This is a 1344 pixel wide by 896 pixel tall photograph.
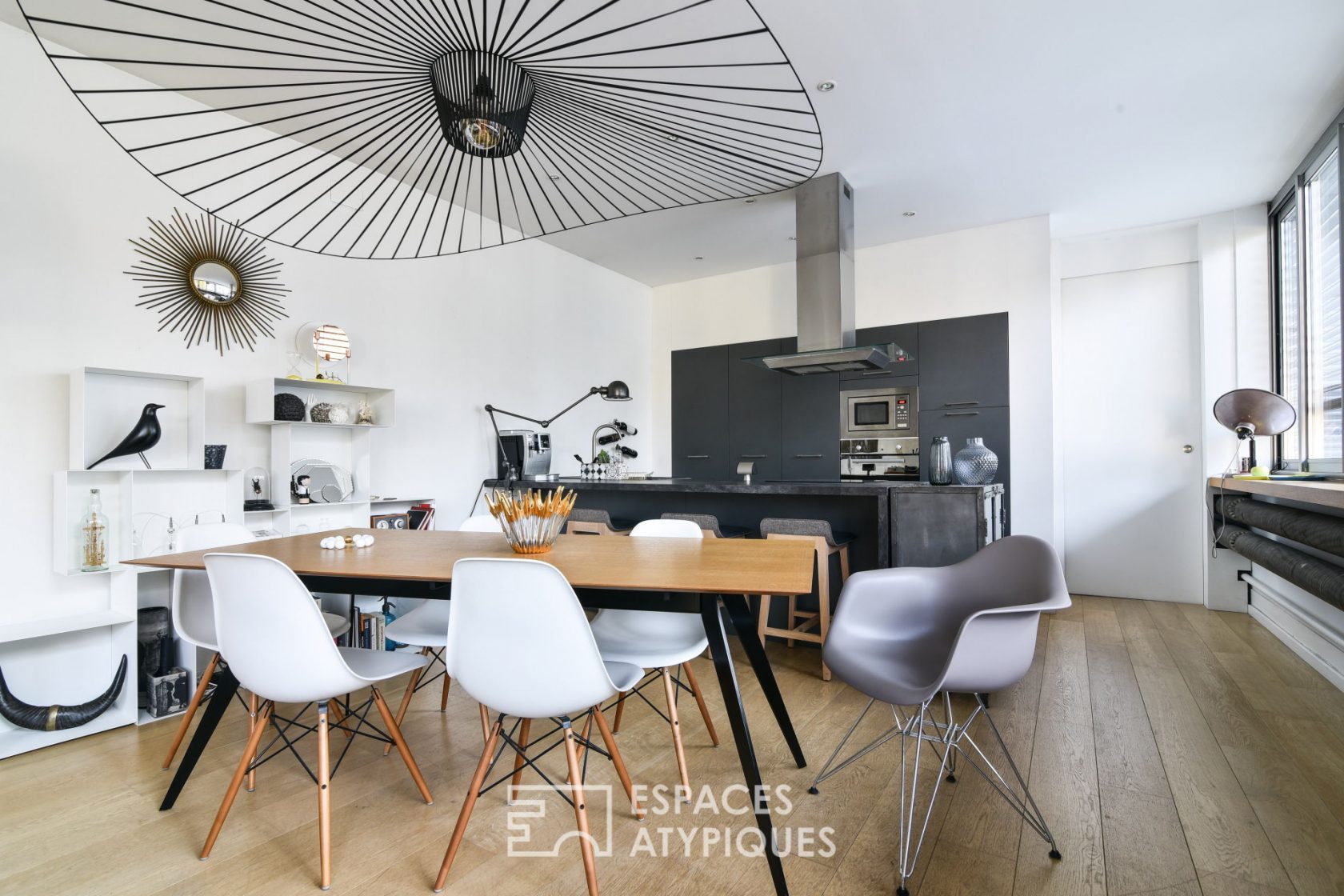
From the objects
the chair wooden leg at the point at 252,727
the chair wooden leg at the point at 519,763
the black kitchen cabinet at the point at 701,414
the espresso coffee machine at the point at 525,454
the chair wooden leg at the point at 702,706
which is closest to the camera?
the chair wooden leg at the point at 519,763

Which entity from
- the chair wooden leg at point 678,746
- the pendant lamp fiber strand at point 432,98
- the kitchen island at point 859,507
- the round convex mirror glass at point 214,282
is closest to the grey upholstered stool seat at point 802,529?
the kitchen island at point 859,507

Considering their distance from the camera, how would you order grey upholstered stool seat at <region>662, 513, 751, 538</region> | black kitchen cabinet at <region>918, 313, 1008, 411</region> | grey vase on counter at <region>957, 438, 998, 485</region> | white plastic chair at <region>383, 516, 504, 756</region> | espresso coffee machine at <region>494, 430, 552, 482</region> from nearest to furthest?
white plastic chair at <region>383, 516, 504, 756</region> < grey vase on counter at <region>957, 438, 998, 485</region> < grey upholstered stool seat at <region>662, 513, 751, 538</region> < espresso coffee machine at <region>494, 430, 552, 482</region> < black kitchen cabinet at <region>918, 313, 1008, 411</region>

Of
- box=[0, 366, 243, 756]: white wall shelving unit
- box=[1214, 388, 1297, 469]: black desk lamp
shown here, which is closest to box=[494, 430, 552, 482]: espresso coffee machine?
box=[0, 366, 243, 756]: white wall shelving unit

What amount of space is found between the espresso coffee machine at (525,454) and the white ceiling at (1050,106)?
147cm

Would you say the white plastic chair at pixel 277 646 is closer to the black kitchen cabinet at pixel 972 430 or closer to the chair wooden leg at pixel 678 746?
the chair wooden leg at pixel 678 746

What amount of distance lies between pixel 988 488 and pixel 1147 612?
7.28 ft

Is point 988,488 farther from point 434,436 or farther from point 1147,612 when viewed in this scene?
point 434,436

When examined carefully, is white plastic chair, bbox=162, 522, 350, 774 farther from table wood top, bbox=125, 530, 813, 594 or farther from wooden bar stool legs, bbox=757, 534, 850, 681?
wooden bar stool legs, bbox=757, 534, 850, 681

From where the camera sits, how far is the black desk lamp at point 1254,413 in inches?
151

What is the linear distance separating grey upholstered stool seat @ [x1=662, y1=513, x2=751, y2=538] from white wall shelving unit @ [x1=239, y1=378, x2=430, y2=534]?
5.19 ft

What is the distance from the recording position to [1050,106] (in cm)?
321

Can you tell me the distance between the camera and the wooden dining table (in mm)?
1636

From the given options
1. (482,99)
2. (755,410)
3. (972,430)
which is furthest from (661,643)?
(755,410)

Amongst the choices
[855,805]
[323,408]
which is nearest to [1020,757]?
[855,805]
